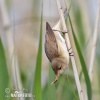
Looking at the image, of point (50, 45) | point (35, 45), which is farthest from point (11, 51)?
point (50, 45)

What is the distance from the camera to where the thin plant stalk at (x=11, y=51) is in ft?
4.51

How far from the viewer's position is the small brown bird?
1236 millimetres

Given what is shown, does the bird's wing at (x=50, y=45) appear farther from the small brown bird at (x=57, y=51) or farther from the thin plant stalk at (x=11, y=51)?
the thin plant stalk at (x=11, y=51)

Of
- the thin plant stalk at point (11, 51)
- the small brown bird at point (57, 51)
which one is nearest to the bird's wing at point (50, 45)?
the small brown bird at point (57, 51)

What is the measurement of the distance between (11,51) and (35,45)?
0.11 m

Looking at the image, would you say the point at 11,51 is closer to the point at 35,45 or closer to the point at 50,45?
the point at 35,45

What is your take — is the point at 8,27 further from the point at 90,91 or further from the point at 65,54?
the point at 90,91

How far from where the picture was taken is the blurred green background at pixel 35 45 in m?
1.34

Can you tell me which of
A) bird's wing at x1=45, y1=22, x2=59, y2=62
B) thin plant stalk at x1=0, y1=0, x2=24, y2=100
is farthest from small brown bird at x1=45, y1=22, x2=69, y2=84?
thin plant stalk at x1=0, y1=0, x2=24, y2=100

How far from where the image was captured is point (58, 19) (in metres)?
1.34

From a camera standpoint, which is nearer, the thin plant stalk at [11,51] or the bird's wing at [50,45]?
the bird's wing at [50,45]

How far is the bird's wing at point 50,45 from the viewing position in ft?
4.06

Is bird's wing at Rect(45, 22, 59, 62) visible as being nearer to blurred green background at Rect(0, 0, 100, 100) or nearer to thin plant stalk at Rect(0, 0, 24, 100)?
blurred green background at Rect(0, 0, 100, 100)

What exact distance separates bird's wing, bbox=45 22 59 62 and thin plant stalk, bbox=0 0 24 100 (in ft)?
0.61
